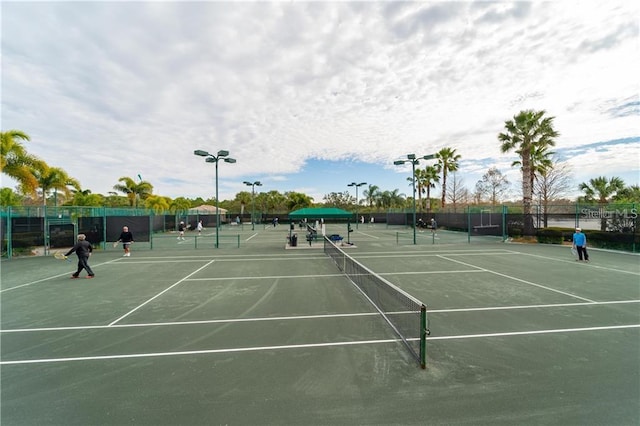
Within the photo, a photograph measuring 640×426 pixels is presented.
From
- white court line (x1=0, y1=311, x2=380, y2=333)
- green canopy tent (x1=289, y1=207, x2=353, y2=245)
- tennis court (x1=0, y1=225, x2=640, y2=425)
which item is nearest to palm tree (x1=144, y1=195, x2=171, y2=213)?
green canopy tent (x1=289, y1=207, x2=353, y2=245)

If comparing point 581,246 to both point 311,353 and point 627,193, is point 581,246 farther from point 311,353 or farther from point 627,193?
point 627,193

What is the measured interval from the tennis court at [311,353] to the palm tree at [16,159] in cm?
1289

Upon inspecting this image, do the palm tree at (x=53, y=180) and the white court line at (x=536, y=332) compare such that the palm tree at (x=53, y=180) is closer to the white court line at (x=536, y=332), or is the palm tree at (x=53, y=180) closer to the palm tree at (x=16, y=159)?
the palm tree at (x=16, y=159)

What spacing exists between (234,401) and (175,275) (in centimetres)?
977

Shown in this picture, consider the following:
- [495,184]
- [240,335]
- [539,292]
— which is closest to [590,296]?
[539,292]

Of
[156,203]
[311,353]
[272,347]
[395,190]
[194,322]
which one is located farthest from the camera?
[395,190]

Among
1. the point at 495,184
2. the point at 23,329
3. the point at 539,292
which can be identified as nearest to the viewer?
the point at 23,329

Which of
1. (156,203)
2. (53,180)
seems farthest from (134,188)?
(53,180)

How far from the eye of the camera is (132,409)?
3986mm

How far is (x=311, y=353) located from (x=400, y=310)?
109 inches

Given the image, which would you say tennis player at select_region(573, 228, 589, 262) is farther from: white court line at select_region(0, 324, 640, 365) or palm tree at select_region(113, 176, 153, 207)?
palm tree at select_region(113, 176, 153, 207)

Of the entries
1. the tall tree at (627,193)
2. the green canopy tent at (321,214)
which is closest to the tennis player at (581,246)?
the green canopy tent at (321,214)

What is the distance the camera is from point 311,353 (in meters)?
5.50

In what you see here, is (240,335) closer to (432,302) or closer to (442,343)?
(442,343)
